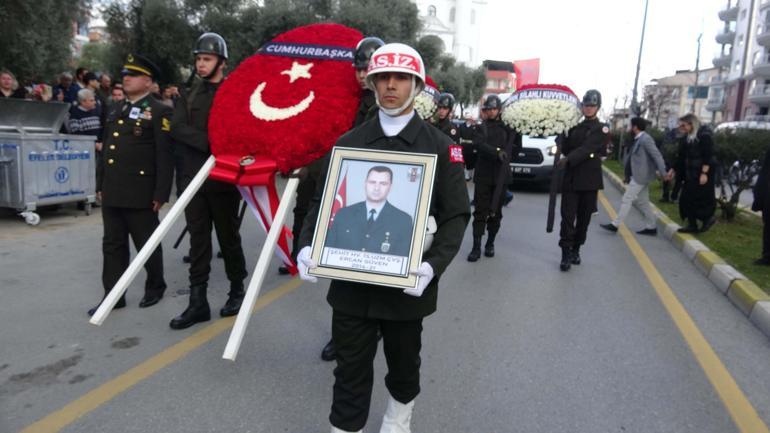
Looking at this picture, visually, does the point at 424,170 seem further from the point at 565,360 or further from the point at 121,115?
the point at 121,115

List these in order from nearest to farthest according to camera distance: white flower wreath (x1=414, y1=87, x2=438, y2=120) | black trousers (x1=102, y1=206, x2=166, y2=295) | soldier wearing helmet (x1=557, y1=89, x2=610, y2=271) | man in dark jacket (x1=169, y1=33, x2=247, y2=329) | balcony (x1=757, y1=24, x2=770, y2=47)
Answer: man in dark jacket (x1=169, y1=33, x2=247, y2=329), black trousers (x1=102, y1=206, x2=166, y2=295), white flower wreath (x1=414, y1=87, x2=438, y2=120), soldier wearing helmet (x1=557, y1=89, x2=610, y2=271), balcony (x1=757, y1=24, x2=770, y2=47)

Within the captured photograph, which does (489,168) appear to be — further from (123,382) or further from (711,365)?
(123,382)

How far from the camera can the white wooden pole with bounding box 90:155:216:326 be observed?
353 cm

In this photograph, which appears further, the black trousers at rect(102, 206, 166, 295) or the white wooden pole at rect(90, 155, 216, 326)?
the black trousers at rect(102, 206, 166, 295)

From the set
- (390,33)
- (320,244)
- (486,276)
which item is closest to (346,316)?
(320,244)

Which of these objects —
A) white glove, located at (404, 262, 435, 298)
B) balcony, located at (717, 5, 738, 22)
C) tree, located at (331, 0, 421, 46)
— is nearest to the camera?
white glove, located at (404, 262, 435, 298)

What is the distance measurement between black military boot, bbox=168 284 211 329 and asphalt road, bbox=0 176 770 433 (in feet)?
0.26

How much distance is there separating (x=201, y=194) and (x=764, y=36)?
63037 mm

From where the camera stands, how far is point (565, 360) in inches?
161

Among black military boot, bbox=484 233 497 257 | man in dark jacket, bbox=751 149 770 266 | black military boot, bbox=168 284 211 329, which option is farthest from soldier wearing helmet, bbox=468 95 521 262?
black military boot, bbox=168 284 211 329

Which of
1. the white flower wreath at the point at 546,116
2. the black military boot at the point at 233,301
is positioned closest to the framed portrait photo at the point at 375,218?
the black military boot at the point at 233,301

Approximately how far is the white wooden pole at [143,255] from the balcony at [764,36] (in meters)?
62.9

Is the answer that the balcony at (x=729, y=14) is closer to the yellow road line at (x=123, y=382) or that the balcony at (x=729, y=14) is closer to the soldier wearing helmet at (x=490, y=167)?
the soldier wearing helmet at (x=490, y=167)

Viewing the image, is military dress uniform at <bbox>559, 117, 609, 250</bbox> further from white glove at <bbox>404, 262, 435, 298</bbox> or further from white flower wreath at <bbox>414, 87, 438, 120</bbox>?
white glove at <bbox>404, 262, 435, 298</bbox>
